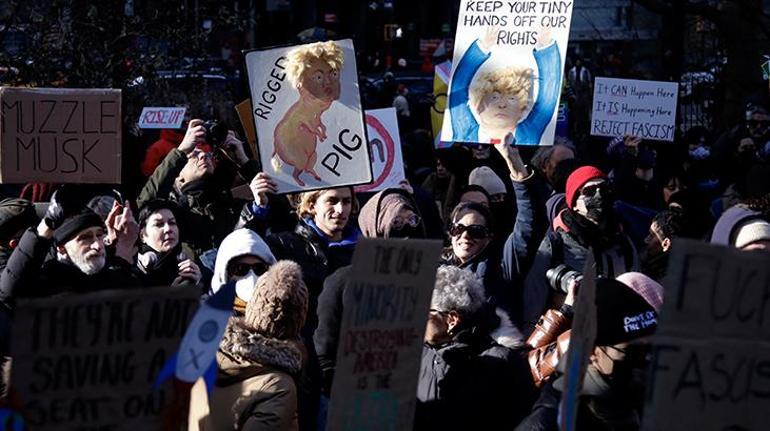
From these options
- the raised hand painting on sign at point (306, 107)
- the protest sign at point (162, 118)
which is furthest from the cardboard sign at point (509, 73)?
the protest sign at point (162, 118)

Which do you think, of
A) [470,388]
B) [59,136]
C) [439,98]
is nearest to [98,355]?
[470,388]

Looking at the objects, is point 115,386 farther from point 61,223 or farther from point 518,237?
point 518,237

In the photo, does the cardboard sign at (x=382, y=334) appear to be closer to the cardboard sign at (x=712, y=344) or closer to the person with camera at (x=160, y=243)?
the cardboard sign at (x=712, y=344)

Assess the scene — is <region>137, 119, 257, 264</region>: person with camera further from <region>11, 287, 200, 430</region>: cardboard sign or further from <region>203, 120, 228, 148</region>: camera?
<region>11, 287, 200, 430</region>: cardboard sign

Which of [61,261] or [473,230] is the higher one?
[473,230]

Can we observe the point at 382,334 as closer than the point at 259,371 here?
Yes

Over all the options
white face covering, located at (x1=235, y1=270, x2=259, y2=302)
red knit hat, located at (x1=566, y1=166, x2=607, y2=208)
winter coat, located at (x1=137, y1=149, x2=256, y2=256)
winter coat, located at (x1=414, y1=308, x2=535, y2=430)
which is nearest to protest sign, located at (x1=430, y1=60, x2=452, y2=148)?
winter coat, located at (x1=137, y1=149, x2=256, y2=256)

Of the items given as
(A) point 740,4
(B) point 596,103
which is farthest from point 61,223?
(A) point 740,4

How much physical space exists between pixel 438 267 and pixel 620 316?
30.1 inches

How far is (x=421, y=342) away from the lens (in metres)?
3.91

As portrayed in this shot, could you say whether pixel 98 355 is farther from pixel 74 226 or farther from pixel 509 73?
pixel 509 73

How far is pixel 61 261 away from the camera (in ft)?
18.7

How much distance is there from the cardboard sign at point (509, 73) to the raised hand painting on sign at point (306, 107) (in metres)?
0.62

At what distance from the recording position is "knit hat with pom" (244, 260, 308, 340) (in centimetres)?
478
